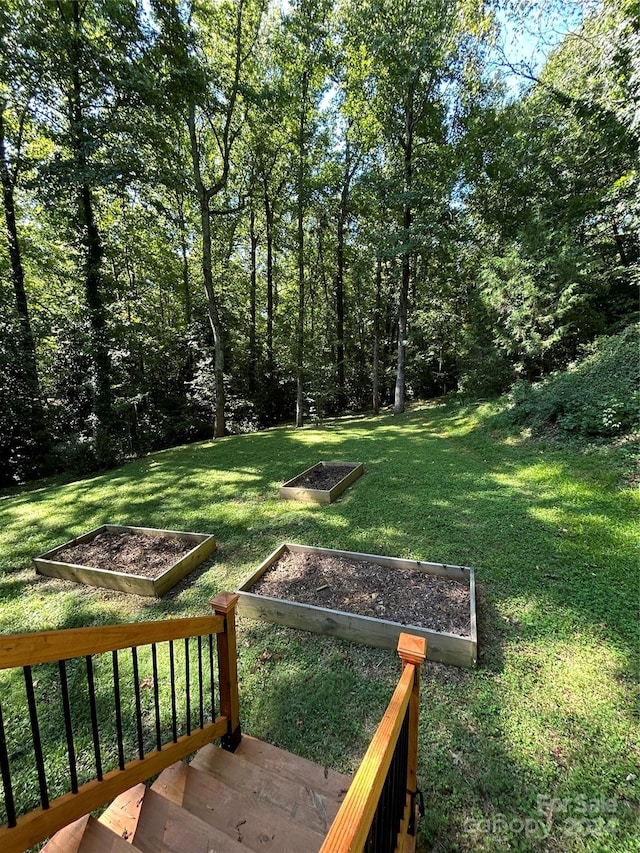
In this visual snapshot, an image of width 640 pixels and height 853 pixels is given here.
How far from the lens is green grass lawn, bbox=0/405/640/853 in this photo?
176 centimetres

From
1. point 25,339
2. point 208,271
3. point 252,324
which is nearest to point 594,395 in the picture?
point 208,271

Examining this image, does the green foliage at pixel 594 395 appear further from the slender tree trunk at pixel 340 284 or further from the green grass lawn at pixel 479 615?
the slender tree trunk at pixel 340 284

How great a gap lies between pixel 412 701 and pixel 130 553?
3.65 m

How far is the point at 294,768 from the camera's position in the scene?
1879 mm

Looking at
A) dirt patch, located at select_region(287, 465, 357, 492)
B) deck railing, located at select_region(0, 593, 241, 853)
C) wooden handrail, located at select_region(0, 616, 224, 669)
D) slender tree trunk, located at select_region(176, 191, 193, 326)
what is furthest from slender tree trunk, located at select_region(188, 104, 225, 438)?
wooden handrail, located at select_region(0, 616, 224, 669)

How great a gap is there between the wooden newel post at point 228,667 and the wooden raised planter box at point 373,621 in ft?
2.99

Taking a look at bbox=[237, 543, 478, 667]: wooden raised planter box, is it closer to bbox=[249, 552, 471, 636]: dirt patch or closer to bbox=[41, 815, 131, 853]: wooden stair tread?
bbox=[249, 552, 471, 636]: dirt patch

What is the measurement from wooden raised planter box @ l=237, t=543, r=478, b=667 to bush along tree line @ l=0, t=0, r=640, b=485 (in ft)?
13.9

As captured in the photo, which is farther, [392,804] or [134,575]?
[134,575]

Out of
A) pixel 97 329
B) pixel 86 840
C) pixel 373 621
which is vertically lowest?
pixel 373 621

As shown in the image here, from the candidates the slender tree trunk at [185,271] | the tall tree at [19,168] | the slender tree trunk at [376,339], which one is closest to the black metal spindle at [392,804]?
the tall tree at [19,168]

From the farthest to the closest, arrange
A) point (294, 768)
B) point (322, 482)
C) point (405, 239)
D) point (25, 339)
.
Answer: point (405, 239), point (25, 339), point (322, 482), point (294, 768)

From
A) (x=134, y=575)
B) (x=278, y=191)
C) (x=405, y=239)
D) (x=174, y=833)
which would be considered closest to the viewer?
(x=174, y=833)

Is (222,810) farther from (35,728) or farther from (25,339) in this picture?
(25,339)
